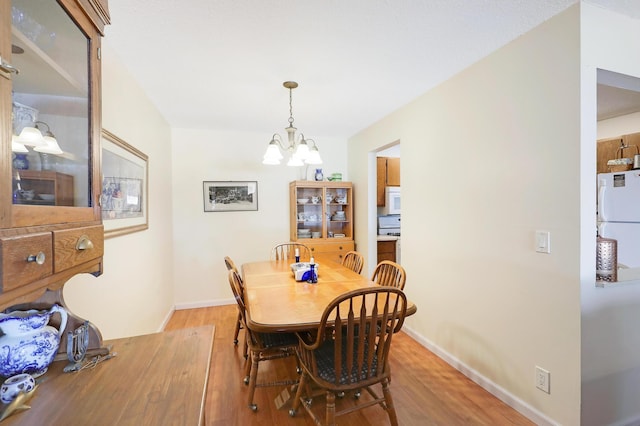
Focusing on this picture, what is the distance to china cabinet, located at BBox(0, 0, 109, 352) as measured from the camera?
0.61 m

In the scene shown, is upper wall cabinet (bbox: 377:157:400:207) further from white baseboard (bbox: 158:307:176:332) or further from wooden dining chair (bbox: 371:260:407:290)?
white baseboard (bbox: 158:307:176:332)

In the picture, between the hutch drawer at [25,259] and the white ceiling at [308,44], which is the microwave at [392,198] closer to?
the white ceiling at [308,44]

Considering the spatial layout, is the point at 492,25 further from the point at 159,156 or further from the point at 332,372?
the point at 159,156

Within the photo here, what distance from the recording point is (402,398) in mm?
2018

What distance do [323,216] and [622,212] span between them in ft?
9.62

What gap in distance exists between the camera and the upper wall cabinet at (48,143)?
61cm

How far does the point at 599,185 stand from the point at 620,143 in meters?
0.84

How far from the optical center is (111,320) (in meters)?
1.92


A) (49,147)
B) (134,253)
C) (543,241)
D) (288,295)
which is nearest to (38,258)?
(49,147)

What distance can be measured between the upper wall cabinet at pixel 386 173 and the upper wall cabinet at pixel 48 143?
4177mm

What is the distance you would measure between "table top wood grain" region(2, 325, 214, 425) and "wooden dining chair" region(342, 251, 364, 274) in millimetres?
1906

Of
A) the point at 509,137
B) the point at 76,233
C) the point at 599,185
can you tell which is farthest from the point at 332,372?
the point at 599,185

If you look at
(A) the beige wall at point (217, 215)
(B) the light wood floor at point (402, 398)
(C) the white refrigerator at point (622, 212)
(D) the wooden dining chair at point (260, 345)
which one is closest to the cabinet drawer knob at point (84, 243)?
(D) the wooden dining chair at point (260, 345)

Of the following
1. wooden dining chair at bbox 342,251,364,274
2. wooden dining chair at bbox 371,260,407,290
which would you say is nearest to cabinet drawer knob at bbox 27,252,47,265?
wooden dining chair at bbox 371,260,407,290
